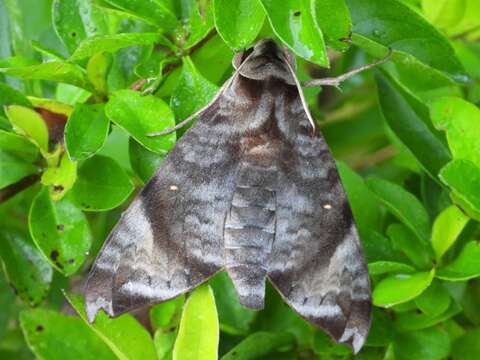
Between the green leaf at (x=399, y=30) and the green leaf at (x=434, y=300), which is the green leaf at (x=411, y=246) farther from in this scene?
the green leaf at (x=399, y=30)

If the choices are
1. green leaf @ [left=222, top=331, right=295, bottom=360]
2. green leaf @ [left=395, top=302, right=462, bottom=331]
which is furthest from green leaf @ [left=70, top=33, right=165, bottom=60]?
green leaf @ [left=395, top=302, right=462, bottom=331]

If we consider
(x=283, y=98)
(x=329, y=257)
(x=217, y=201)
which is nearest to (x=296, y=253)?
(x=329, y=257)

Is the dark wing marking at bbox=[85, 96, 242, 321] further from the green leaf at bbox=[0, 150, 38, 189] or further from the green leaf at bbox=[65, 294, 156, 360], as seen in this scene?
the green leaf at bbox=[0, 150, 38, 189]

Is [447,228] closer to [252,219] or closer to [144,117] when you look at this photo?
[252,219]

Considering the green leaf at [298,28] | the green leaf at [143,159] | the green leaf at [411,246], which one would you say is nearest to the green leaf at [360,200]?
the green leaf at [411,246]

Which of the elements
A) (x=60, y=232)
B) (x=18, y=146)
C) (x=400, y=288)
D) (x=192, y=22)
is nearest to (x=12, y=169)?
(x=18, y=146)
